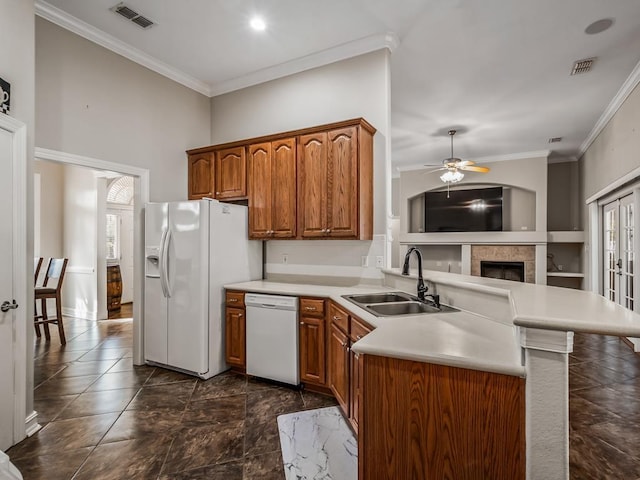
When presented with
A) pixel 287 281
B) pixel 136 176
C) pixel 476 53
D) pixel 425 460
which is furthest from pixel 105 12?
pixel 425 460

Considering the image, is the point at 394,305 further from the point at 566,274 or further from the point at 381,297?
the point at 566,274

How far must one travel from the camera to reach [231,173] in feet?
12.4

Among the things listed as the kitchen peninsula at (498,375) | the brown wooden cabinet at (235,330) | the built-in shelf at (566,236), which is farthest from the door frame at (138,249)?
the built-in shelf at (566,236)

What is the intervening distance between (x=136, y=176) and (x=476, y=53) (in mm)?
3783

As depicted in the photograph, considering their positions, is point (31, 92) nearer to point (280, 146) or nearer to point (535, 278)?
point (280, 146)

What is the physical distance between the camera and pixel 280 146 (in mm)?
3465

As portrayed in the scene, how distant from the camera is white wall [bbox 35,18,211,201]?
2885 mm

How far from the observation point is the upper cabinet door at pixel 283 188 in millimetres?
3391

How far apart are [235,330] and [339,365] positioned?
4.03 ft

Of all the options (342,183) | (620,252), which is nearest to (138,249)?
(342,183)

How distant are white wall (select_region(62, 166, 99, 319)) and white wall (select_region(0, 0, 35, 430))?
11.5 ft

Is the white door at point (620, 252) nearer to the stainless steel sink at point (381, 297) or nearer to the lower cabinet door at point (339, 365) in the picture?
the stainless steel sink at point (381, 297)

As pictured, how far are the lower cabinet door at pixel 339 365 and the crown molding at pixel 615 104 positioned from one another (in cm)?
431

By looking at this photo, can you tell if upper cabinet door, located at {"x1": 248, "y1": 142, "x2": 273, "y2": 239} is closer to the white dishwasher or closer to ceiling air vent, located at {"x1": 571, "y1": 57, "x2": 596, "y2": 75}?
the white dishwasher
